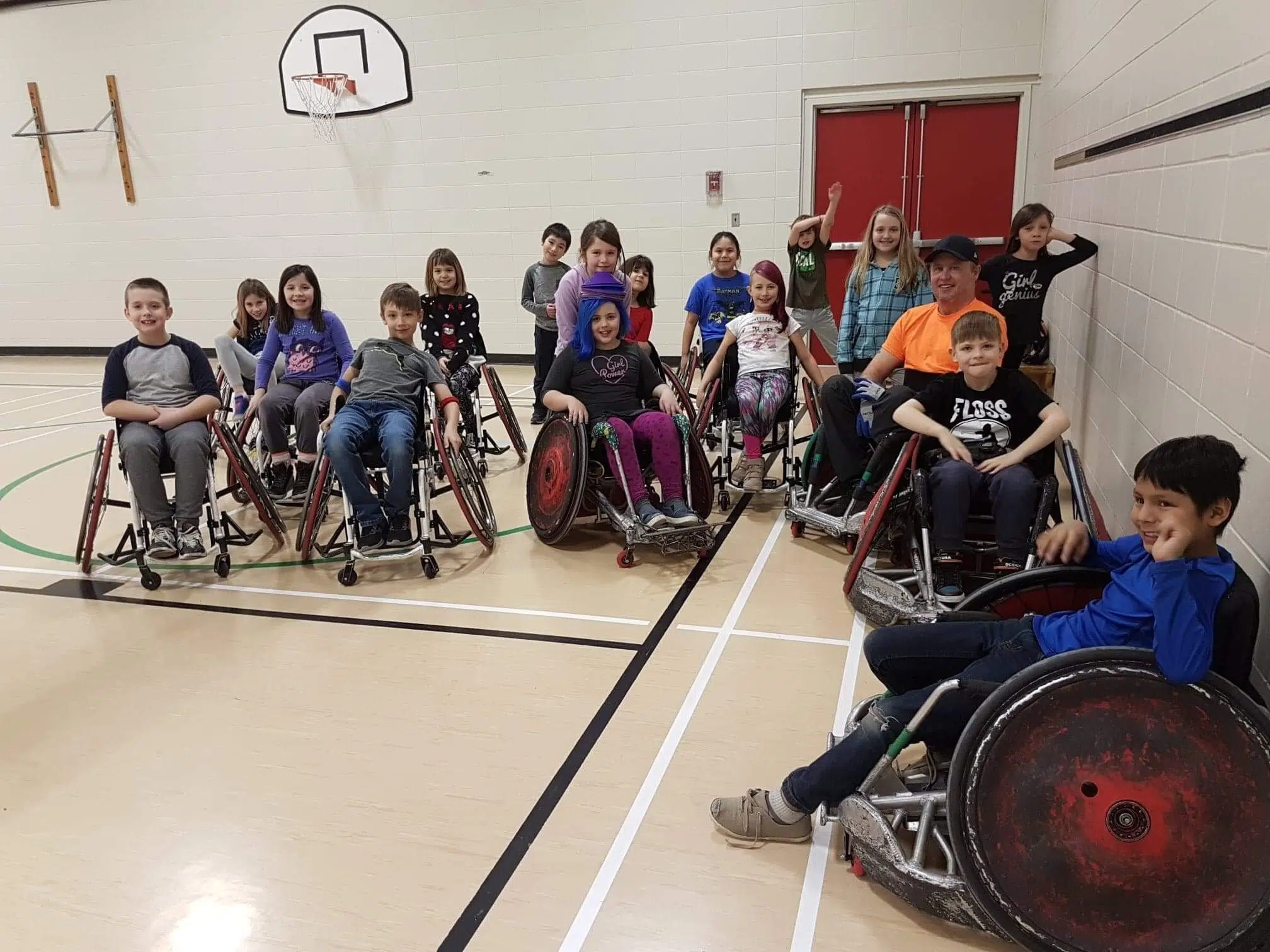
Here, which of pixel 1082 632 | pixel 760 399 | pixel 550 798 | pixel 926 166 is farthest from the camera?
pixel 926 166

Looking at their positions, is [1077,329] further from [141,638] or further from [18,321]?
[18,321]

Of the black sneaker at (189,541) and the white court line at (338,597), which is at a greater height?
the black sneaker at (189,541)

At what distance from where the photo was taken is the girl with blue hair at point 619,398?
3547 millimetres

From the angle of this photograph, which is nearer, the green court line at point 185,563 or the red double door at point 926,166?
the green court line at point 185,563

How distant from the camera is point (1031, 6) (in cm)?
653

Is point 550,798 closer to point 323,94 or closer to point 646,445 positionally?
point 646,445

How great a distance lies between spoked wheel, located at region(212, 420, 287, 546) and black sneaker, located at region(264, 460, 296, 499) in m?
0.37

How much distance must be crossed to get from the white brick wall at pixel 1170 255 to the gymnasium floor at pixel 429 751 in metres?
1.13

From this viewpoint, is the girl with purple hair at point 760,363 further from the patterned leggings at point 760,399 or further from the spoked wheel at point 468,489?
the spoked wheel at point 468,489

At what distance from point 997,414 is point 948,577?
1.74 feet

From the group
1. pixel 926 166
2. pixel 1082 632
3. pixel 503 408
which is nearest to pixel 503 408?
pixel 503 408

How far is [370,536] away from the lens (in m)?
3.54

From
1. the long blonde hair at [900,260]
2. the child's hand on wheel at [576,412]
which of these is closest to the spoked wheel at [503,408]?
the child's hand on wheel at [576,412]

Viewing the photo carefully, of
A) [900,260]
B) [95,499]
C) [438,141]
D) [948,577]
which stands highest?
[438,141]
